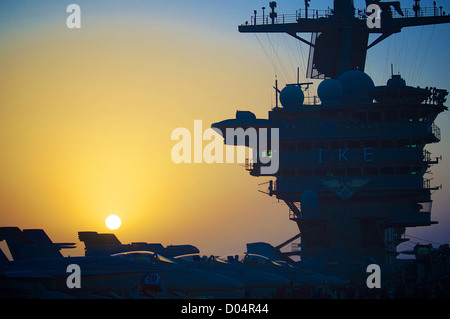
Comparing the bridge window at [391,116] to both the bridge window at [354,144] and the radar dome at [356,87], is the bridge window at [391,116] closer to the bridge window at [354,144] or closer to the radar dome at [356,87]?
the radar dome at [356,87]

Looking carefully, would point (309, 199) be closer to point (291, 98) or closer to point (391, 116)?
point (291, 98)

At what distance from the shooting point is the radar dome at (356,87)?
61438mm

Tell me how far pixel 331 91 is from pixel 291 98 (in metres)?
4.28

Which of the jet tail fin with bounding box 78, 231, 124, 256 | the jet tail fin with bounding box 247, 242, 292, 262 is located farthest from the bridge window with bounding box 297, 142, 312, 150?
the jet tail fin with bounding box 78, 231, 124, 256

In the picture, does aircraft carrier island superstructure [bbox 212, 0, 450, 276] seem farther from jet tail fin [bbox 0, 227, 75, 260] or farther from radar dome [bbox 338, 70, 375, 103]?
jet tail fin [bbox 0, 227, 75, 260]

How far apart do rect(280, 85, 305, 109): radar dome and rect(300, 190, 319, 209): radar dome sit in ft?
29.9

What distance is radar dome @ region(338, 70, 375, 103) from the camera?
202 ft

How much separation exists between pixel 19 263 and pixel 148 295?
29.9 feet

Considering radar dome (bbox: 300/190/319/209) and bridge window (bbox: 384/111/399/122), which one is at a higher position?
bridge window (bbox: 384/111/399/122)

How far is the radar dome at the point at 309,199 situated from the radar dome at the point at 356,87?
10.0 metres

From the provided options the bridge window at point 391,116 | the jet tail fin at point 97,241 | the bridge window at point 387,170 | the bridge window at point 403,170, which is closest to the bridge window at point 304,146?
the bridge window at point 387,170

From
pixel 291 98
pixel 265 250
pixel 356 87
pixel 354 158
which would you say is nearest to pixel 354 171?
pixel 354 158

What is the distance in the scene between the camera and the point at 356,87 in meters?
61.6
